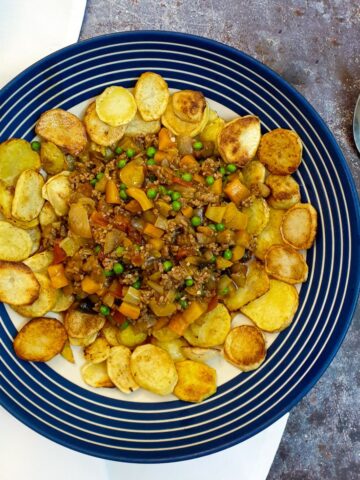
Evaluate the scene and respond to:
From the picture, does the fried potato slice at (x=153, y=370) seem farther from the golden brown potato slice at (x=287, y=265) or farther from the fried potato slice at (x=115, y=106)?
the fried potato slice at (x=115, y=106)

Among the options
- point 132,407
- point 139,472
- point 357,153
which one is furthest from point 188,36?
point 139,472

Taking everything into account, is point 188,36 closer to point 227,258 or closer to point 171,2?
point 171,2

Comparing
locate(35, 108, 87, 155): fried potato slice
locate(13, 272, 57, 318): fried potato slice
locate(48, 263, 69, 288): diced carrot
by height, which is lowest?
locate(13, 272, 57, 318): fried potato slice

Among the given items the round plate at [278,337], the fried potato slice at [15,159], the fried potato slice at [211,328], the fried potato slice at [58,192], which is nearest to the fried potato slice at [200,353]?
the fried potato slice at [211,328]

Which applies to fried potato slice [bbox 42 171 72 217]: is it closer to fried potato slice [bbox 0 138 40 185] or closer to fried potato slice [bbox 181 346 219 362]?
fried potato slice [bbox 0 138 40 185]

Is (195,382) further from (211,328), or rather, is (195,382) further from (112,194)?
(112,194)

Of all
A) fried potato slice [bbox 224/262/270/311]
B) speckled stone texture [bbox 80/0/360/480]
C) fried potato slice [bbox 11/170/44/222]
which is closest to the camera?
fried potato slice [bbox 11/170/44/222]

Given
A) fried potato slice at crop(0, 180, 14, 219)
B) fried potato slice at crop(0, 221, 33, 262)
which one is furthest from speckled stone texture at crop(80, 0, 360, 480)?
fried potato slice at crop(0, 221, 33, 262)
